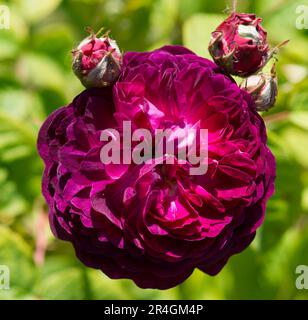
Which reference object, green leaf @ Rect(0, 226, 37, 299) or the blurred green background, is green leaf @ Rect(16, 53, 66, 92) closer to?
the blurred green background

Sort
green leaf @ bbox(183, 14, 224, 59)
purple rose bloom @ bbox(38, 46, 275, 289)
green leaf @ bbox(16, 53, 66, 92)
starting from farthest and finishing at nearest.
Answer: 1. green leaf @ bbox(16, 53, 66, 92)
2. green leaf @ bbox(183, 14, 224, 59)
3. purple rose bloom @ bbox(38, 46, 275, 289)

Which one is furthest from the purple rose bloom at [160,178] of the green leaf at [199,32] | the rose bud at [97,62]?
the green leaf at [199,32]

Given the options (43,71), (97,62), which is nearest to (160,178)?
(97,62)

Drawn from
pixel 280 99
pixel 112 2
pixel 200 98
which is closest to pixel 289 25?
pixel 280 99

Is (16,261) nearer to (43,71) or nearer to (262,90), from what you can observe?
(43,71)

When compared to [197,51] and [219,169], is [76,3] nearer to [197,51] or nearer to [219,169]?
[197,51]

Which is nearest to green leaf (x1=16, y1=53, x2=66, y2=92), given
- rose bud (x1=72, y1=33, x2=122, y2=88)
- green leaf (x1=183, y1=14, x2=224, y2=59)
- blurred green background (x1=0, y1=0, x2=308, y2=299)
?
blurred green background (x1=0, y1=0, x2=308, y2=299)
